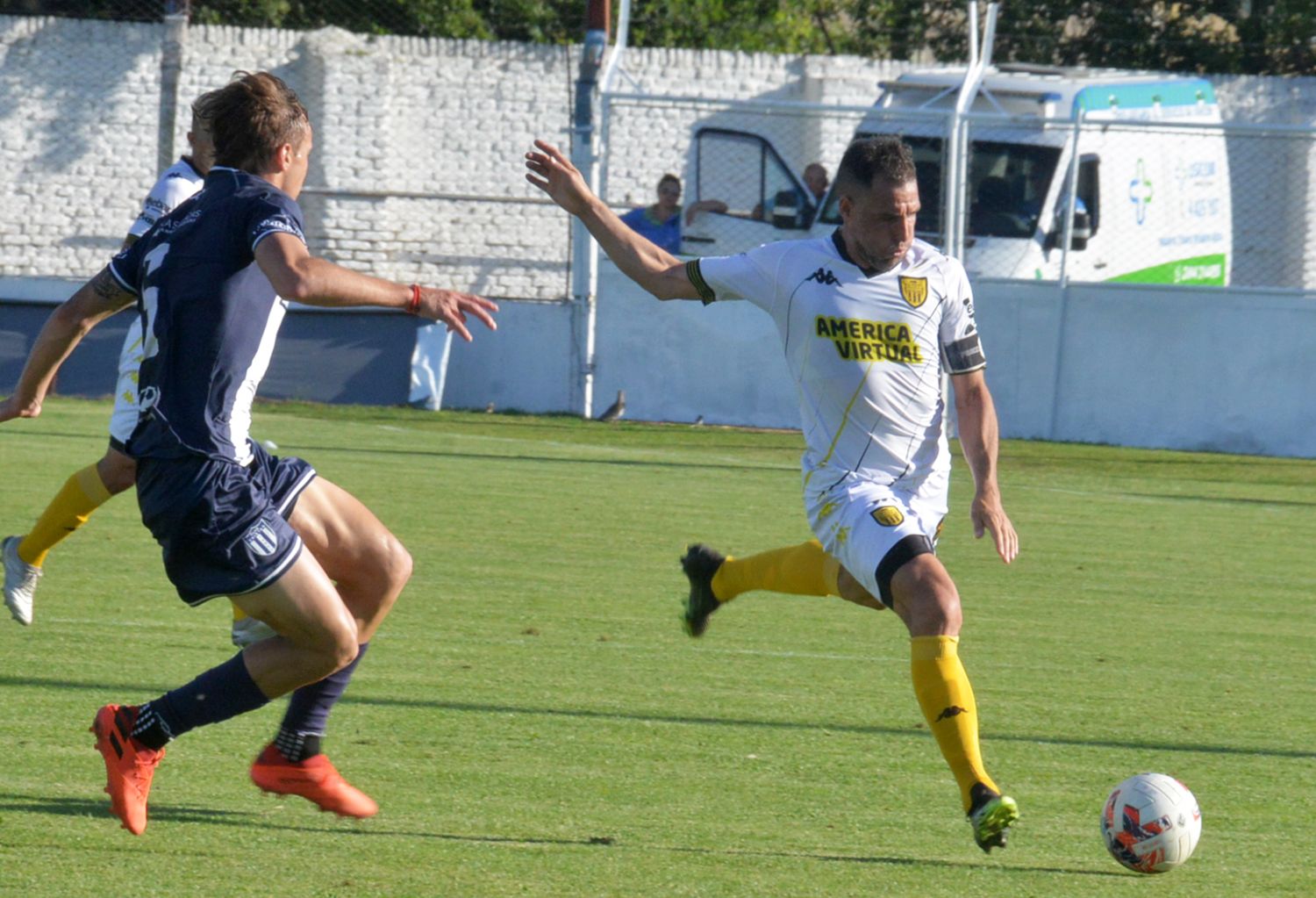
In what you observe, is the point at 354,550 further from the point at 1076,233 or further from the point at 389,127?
the point at 389,127

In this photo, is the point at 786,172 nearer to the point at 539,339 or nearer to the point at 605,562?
the point at 539,339

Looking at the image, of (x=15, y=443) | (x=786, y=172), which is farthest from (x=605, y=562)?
(x=786, y=172)

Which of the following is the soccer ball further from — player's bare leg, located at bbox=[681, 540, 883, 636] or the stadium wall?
the stadium wall

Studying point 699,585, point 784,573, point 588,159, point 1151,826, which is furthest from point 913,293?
point 588,159

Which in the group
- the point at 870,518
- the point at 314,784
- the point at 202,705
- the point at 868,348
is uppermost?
the point at 868,348

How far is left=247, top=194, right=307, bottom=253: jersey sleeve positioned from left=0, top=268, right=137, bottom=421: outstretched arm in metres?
0.63

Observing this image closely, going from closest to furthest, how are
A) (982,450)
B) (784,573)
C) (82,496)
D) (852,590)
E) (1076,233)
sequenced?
(982,450)
(852,590)
(784,573)
(82,496)
(1076,233)

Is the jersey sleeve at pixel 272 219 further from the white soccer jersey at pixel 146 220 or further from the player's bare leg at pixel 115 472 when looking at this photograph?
the player's bare leg at pixel 115 472

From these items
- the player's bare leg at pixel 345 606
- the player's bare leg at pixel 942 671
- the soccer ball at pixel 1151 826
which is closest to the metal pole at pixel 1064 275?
the player's bare leg at pixel 942 671

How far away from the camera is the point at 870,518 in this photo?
16.6ft

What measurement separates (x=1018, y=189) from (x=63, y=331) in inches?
509

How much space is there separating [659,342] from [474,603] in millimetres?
8545

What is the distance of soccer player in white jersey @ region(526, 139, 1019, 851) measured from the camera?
5156 mm

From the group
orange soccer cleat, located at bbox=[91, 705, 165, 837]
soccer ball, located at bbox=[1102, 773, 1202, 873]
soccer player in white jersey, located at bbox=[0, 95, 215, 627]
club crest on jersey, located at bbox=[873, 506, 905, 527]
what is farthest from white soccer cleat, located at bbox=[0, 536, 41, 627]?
soccer ball, located at bbox=[1102, 773, 1202, 873]
